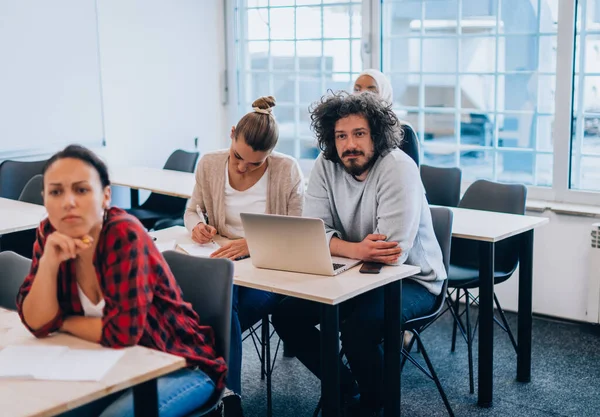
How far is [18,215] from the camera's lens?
12.0ft

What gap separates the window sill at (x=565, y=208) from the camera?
4164 mm

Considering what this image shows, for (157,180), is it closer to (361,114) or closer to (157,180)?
(157,180)

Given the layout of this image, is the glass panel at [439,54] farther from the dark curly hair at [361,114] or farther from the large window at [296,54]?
the dark curly hair at [361,114]

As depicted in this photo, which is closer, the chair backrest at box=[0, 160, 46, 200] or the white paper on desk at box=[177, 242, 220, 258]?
the white paper on desk at box=[177, 242, 220, 258]

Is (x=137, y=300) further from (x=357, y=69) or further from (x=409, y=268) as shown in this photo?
(x=357, y=69)

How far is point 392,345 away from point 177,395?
952mm

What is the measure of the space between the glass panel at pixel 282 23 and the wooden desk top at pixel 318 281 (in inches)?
124

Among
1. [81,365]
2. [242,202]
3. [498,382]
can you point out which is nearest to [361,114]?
[242,202]

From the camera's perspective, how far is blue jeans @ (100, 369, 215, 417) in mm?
1953

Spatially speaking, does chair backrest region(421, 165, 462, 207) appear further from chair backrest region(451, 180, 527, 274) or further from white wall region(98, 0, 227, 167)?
white wall region(98, 0, 227, 167)

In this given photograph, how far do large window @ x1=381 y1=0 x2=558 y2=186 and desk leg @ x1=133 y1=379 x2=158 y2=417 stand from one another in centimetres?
327

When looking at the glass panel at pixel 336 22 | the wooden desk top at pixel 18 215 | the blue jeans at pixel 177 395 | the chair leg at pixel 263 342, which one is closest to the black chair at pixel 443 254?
the chair leg at pixel 263 342

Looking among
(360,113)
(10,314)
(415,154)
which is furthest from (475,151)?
(10,314)

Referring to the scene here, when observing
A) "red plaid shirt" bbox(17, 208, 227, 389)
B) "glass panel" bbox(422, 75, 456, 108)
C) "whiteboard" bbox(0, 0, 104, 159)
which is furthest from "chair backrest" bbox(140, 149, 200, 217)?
"red plaid shirt" bbox(17, 208, 227, 389)
